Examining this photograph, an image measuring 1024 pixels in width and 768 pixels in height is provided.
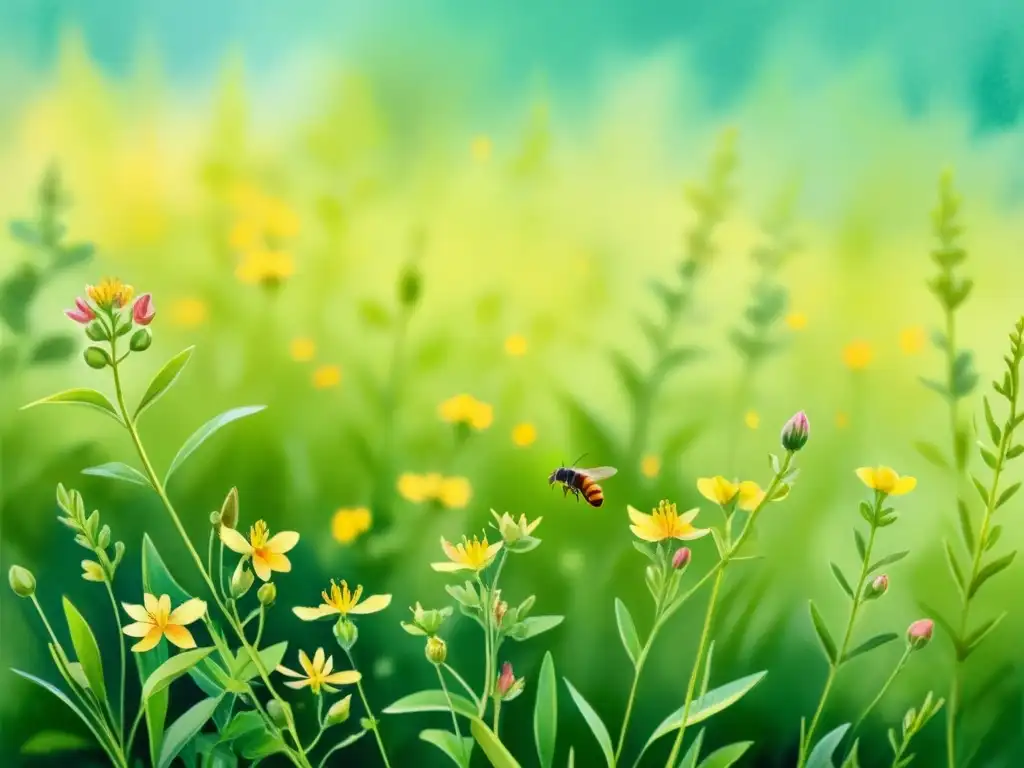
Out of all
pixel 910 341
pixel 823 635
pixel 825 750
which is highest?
pixel 910 341

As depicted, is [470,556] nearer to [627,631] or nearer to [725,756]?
[627,631]

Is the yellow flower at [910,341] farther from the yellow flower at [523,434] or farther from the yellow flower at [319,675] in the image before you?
the yellow flower at [319,675]

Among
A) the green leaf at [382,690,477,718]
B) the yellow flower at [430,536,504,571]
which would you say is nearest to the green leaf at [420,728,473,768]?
the green leaf at [382,690,477,718]

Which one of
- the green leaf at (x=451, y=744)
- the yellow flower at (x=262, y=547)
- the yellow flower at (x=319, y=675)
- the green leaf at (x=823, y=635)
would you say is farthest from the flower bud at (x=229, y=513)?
the green leaf at (x=823, y=635)

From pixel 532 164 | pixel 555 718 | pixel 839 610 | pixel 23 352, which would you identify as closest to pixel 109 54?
pixel 23 352

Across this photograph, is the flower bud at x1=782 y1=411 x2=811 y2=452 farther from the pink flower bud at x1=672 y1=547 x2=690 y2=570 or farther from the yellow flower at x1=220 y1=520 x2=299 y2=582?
the yellow flower at x1=220 y1=520 x2=299 y2=582

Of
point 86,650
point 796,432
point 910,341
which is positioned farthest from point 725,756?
point 86,650
